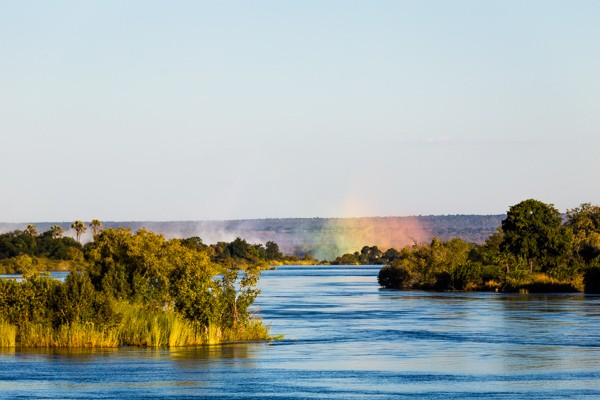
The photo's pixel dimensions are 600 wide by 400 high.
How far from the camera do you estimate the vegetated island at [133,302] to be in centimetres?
4447

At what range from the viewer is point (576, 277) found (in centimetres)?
9700

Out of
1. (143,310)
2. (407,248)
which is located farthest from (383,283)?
(143,310)

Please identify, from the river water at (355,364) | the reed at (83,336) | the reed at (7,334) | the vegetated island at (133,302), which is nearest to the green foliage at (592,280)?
the river water at (355,364)

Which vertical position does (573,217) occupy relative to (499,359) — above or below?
above

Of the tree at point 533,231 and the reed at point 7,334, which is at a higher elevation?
the tree at point 533,231

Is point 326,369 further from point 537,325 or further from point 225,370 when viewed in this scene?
point 537,325

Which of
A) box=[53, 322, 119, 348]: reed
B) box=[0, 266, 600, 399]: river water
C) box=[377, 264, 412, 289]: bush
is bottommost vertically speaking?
box=[0, 266, 600, 399]: river water

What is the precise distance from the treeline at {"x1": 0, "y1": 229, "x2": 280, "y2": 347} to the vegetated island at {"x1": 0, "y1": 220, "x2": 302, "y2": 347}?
0.13 feet

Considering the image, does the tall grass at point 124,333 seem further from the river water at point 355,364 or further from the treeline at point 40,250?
the treeline at point 40,250

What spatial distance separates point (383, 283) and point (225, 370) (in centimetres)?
7767

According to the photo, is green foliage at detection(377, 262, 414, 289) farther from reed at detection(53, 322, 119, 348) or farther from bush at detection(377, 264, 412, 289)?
reed at detection(53, 322, 119, 348)

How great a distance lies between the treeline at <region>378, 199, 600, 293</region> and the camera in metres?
98.1

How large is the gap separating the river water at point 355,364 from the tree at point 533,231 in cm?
3748

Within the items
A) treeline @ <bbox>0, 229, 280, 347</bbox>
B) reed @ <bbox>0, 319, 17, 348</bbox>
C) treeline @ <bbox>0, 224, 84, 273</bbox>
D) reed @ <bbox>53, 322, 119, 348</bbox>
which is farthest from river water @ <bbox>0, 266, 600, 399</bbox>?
treeline @ <bbox>0, 224, 84, 273</bbox>
